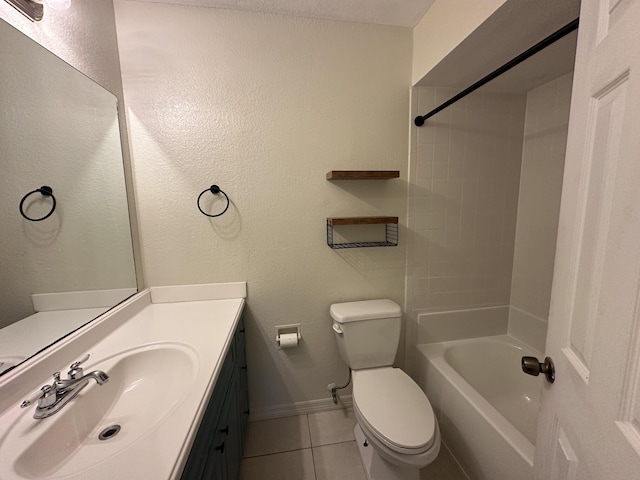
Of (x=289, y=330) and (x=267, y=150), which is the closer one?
(x=267, y=150)

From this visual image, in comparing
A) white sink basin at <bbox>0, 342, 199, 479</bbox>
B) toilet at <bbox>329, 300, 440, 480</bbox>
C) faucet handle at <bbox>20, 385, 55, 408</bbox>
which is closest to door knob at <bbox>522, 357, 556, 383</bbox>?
toilet at <bbox>329, 300, 440, 480</bbox>

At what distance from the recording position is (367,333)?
1456 mm

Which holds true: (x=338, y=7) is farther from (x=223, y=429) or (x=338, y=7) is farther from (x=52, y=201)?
(x=223, y=429)

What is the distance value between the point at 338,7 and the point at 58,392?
6.37 feet

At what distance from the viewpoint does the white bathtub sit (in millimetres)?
1058

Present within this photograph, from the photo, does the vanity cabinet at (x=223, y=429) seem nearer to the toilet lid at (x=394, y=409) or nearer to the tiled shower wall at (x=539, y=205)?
the toilet lid at (x=394, y=409)

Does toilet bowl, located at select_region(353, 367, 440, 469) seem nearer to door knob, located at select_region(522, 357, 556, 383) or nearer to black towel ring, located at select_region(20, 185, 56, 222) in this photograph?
door knob, located at select_region(522, 357, 556, 383)

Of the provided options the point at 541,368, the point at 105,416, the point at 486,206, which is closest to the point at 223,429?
the point at 105,416

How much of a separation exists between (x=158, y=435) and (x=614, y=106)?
1.18 meters

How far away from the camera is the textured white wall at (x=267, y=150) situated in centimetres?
132

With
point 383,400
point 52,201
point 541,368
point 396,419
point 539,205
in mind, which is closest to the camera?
point 541,368

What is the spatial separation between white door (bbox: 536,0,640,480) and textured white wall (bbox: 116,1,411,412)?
1.01 metres

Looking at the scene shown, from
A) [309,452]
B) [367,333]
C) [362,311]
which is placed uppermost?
[362,311]

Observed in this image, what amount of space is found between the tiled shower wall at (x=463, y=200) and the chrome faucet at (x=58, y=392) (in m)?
1.59
